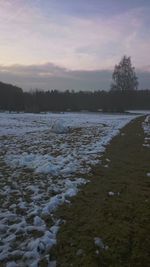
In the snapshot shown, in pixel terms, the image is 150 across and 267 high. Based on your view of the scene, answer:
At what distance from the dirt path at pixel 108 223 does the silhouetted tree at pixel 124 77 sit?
7222 cm

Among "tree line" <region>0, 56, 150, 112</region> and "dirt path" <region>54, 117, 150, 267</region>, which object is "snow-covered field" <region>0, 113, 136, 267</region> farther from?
"tree line" <region>0, 56, 150, 112</region>

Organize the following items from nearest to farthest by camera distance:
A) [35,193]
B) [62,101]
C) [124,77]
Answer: [35,193], [124,77], [62,101]

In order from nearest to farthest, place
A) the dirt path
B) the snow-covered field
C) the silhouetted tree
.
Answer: the dirt path
the snow-covered field
the silhouetted tree

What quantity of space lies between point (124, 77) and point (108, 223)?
76921 millimetres

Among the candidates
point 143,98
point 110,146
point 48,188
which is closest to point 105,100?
point 143,98

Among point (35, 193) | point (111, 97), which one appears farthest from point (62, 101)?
point (35, 193)

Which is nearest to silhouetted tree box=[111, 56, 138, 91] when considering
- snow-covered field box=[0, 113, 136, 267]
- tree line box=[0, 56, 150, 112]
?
tree line box=[0, 56, 150, 112]

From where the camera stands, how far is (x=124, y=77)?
79.9 m

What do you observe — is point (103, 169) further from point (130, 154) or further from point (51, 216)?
point (51, 216)

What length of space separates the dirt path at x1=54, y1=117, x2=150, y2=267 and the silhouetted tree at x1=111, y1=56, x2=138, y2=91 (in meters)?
72.2

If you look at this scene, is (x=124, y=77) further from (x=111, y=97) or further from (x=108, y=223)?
(x=108, y=223)

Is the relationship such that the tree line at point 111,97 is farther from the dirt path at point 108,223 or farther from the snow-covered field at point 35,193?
the dirt path at point 108,223

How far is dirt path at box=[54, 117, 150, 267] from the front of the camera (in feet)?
14.7

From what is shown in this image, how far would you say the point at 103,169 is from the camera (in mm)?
9930
